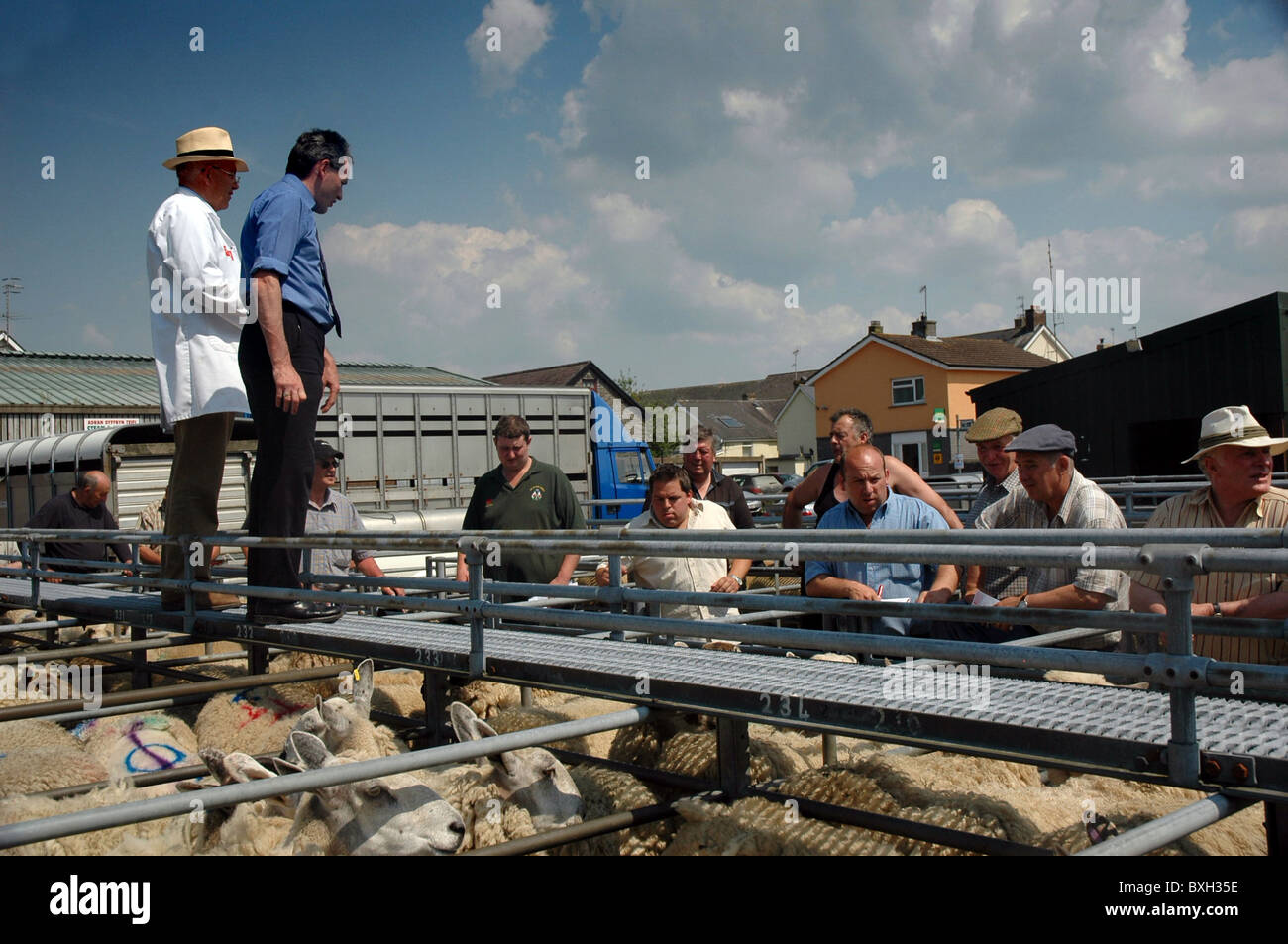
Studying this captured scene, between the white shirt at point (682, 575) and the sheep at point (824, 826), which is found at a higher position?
the white shirt at point (682, 575)

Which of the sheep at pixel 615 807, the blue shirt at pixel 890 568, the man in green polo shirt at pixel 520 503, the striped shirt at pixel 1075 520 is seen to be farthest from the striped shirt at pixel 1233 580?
the man in green polo shirt at pixel 520 503

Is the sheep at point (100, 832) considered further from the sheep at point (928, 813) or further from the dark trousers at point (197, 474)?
the sheep at point (928, 813)

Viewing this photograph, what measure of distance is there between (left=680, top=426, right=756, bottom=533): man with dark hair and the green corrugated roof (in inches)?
680

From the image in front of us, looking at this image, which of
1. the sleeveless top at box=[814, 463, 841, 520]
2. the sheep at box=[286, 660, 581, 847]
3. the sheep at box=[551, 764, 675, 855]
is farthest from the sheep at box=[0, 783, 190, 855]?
the sleeveless top at box=[814, 463, 841, 520]

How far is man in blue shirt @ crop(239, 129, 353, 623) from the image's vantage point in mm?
3859

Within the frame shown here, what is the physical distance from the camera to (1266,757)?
1.81 meters

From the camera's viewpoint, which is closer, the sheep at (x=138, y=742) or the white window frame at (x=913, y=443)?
the sheep at (x=138, y=742)

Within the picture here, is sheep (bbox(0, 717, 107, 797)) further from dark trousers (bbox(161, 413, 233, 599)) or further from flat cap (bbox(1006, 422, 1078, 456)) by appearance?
flat cap (bbox(1006, 422, 1078, 456))

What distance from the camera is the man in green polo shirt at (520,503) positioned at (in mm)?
6195

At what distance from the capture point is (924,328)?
48.0 metres

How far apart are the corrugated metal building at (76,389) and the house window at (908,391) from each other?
18783 mm
